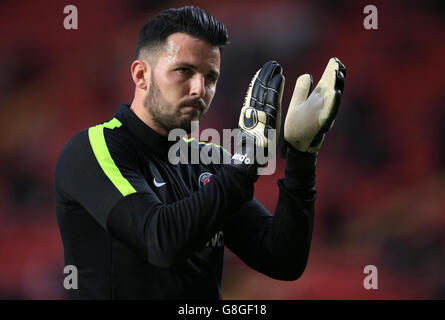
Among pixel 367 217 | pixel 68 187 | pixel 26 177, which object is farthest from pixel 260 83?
pixel 26 177

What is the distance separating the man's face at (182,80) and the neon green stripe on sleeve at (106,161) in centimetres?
17

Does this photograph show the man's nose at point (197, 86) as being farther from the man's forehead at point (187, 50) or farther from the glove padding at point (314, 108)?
the glove padding at point (314, 108)

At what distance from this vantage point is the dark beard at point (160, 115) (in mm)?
1367

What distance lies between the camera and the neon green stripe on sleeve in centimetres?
116

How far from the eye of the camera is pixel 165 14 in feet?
4.68

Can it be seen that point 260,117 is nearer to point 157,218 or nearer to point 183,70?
point 183,70

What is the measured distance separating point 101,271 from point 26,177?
2691 millimetres

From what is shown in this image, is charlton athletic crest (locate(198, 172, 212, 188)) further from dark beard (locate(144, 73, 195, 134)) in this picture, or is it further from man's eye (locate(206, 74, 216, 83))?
man's eye (locate(206, 74, 216, 83))

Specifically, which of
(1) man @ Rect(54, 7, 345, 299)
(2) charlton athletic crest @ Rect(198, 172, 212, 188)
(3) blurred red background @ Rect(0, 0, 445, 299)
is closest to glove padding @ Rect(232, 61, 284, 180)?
(1) man @ Rect(54, 7, 345, 299)

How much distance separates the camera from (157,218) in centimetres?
110

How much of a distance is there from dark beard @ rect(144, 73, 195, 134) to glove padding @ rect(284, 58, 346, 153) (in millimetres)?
288

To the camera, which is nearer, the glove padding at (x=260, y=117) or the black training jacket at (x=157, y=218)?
the black training jacket at (x=157, y=218)

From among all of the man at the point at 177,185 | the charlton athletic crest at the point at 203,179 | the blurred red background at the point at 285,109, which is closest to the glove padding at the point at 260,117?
the man at the point at 177,185

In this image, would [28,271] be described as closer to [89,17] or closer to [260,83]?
[89,17]
